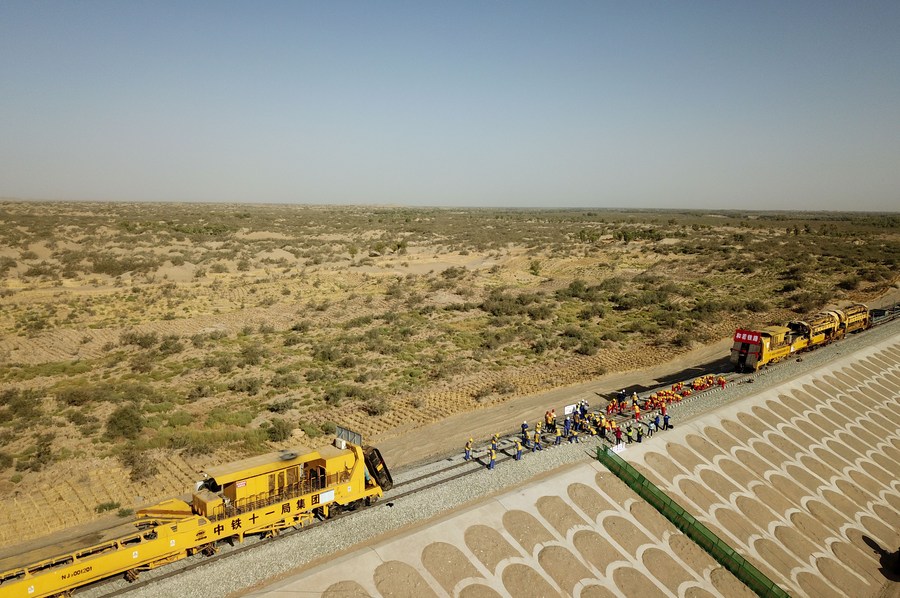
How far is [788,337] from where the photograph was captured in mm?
35094

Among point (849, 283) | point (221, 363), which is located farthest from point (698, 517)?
point (849, 283)

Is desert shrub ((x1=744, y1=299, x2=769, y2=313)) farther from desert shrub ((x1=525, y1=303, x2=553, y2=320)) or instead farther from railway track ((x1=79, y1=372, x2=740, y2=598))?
railway track ((x1=79, y1=372, x2=740, y2=598))

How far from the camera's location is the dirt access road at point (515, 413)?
965 inches

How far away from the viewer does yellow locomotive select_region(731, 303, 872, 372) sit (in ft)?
107

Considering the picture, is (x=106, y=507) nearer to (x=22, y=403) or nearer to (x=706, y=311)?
(x=22, y=403)

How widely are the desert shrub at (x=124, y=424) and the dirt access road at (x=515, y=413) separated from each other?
38.3 ft

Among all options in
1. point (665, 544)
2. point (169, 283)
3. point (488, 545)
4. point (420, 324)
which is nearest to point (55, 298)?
point (169, 283)

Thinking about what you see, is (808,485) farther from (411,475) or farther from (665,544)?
(411,475)

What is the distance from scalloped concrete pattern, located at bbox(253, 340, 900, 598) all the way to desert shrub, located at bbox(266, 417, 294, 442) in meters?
11.4

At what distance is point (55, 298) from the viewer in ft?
156

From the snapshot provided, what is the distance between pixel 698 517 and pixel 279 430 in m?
18.7

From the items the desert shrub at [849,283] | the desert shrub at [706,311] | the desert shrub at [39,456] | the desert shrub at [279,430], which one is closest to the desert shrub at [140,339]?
the desert shrub at [39,456]

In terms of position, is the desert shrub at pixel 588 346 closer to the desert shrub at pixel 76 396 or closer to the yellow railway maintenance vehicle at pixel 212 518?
the yellow railway maintenance vehicle at pixel 212 518

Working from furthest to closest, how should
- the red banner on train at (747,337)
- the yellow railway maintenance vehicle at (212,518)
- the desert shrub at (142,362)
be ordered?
1. the desert shrub at (142,362)
2. the red banner on train at (747,337)
3. the yellow railway maintenance vehicle at (212,518)
